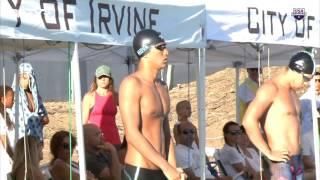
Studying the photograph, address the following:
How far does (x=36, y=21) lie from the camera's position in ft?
18.1

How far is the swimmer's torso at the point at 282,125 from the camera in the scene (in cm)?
618

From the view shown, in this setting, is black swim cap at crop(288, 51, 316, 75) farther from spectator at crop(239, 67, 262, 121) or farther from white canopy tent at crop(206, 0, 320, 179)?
spectator at crop(239, 67, 262, 121)

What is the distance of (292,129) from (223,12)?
4.16 ft

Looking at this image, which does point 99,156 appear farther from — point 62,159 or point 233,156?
A: point 233,156

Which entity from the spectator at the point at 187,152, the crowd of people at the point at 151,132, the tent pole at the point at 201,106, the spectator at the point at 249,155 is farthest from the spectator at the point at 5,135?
the spectator at the point at 249,155

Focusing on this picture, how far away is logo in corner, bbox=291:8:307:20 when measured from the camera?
7402 mm

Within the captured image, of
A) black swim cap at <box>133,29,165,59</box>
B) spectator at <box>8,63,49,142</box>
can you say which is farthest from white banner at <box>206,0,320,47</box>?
spectator at <box>8,63,49,142</box>

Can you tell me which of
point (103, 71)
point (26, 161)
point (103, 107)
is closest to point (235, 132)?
point (103, 107)

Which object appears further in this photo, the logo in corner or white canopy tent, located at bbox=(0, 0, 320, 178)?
the logo in corner

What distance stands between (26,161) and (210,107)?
1947 centimetres

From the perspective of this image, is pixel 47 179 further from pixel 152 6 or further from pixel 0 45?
pixel 152 6

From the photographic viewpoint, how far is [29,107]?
8109 millimetres

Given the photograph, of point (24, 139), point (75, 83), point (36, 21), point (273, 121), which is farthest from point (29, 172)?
point (273, 121)

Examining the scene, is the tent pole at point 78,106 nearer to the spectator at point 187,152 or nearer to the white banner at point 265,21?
the white banner at point 265,21
